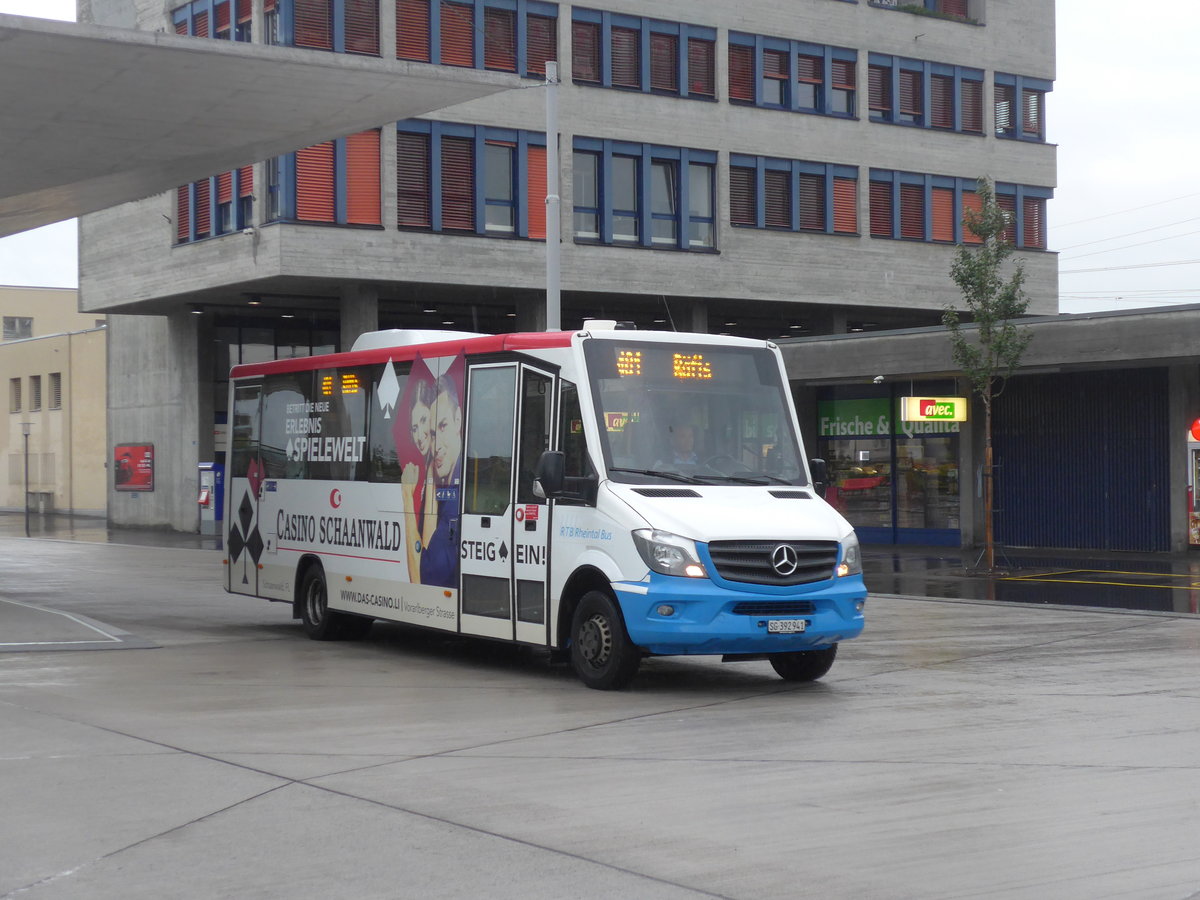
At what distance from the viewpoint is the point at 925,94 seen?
4769 cm

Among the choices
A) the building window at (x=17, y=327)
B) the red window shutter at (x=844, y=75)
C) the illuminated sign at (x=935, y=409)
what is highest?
the red window shutter at (x=844, y=75)

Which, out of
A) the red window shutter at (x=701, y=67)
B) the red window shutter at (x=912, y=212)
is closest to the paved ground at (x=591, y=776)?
the red window shutter at (x=701, y=67)

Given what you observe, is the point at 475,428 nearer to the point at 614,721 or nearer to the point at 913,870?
the point at 614,721

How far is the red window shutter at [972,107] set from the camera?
48594 millimetres

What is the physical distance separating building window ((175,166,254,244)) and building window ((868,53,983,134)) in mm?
18708

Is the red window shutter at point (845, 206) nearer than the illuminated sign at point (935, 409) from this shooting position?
No

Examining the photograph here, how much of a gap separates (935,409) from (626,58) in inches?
582

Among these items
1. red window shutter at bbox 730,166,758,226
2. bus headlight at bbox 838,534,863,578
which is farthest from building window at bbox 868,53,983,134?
bus headlight at bbox 838,534,863,578

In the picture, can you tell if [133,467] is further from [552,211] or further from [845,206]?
[552,211]

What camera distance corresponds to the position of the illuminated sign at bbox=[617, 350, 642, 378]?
13.3 metres

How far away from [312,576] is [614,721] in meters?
6.95

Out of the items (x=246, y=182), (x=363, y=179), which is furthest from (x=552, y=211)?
(x=246, y=182)

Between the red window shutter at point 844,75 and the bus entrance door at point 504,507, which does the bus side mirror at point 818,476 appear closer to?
the bus entrance door at point 504,507

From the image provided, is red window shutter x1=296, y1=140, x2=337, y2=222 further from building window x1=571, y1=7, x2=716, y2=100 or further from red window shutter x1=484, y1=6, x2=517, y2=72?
building window x1=571, y1=7, x2=716, y2=100
